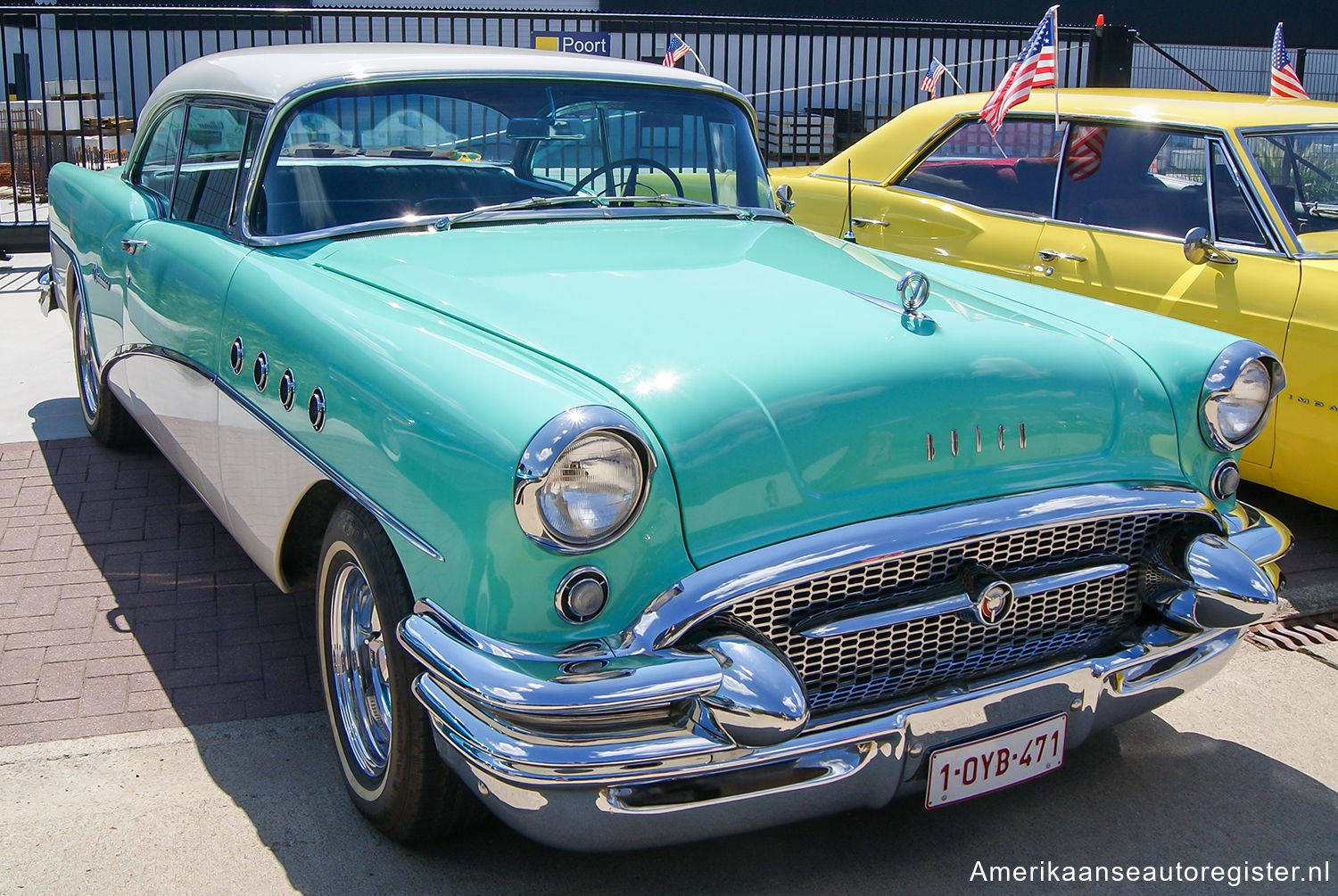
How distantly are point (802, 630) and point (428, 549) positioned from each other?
0.69m

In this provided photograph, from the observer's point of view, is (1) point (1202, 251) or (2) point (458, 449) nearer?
(2) point (458, 449)

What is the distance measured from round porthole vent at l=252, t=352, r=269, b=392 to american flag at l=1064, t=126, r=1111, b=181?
3538 millimetres

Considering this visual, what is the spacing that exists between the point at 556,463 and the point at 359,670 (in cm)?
93

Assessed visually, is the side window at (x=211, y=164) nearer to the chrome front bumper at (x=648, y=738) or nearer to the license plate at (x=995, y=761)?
the chrome front bumper at (x=648, y=738)

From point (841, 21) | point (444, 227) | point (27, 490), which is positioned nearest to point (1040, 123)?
point (444, 227)

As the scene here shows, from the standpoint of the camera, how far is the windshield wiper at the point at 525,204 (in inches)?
131

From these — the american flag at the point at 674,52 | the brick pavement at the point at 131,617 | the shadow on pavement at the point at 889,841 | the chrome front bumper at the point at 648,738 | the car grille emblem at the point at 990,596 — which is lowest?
the shadow on pavement at the point at 889,841

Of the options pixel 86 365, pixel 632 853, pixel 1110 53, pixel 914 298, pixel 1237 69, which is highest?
pixel 1237 69

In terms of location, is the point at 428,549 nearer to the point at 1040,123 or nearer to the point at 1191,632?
the point at 1191,632

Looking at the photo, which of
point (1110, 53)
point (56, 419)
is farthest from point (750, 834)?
point (1110, 53)

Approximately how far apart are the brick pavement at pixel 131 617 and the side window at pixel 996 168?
3.31 m

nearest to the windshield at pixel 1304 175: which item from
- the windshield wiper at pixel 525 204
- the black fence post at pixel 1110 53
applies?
the windshield wiper at pixel 525 204

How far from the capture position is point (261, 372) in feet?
9.64

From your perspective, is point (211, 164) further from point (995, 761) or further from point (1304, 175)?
point (1304, 175)
